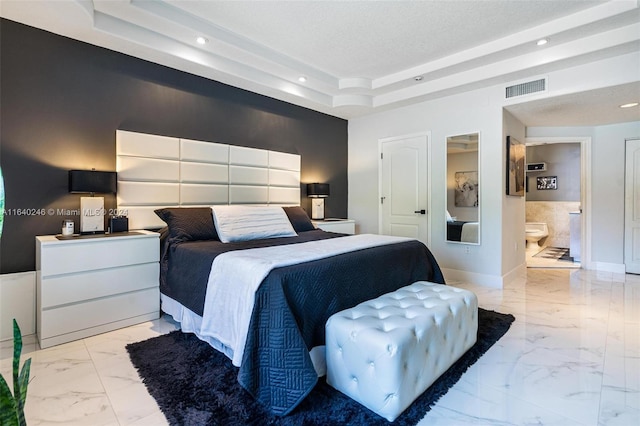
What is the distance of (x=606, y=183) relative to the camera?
192 inches

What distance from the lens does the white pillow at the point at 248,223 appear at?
3100mm

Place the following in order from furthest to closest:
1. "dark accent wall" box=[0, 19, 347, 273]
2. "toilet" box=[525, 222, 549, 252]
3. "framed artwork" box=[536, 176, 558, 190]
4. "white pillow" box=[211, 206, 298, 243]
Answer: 1. "framed artwork" box=[536, 176, 558, 190]
2. "toilet" box=[525, 222, 549, 252]
3. "white pillow" box=[211, 206, 298, 243]
4. "dark accent wall" box=[0, 19, 347, 273]

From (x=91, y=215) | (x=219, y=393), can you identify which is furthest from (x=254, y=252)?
(x=91, y=215)

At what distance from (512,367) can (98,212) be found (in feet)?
11.3

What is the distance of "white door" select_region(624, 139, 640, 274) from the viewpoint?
4.62m

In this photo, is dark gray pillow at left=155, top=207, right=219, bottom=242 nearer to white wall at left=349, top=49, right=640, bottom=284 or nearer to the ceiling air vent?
white wall at left=349, top=49, right=640, bottom=284

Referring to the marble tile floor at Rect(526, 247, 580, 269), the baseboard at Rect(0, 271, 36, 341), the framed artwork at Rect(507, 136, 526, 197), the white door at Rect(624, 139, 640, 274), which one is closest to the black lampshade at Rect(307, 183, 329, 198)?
the framed artwork at Rect(507, 136, 526, 197)

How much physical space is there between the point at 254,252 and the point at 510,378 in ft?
6.05

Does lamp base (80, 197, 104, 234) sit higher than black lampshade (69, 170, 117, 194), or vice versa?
black lampshade (69, 170, 117, 194)

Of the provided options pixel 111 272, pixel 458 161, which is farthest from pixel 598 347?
pixel 111 272

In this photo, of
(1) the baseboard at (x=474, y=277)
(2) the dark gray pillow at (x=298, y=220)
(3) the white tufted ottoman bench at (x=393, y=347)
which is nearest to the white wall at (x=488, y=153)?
(1) the baseboard at (x=474, y=277)

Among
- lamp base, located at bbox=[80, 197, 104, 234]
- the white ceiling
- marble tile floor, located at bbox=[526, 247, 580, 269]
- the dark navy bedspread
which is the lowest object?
marble tile floor, located at bbox=[526, 247, 580, 269]

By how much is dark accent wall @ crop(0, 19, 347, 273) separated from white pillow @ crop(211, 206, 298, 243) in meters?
1.01

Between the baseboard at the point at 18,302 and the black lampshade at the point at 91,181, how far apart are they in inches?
30.7
